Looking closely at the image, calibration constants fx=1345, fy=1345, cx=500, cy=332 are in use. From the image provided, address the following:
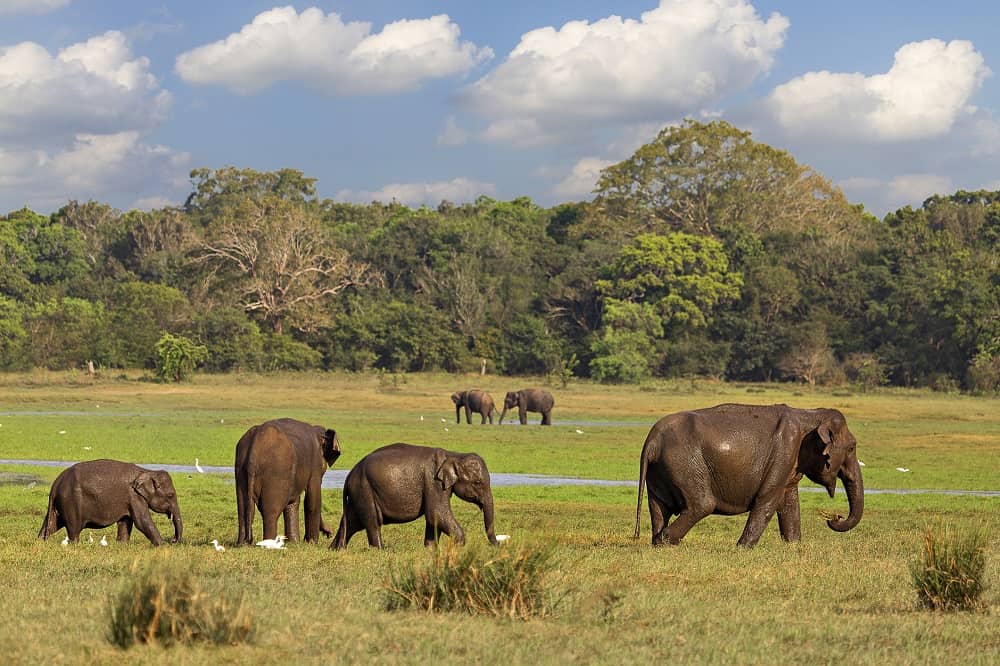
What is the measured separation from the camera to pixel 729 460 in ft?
46.0

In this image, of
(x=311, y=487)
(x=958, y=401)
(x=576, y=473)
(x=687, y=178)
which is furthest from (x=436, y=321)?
(x=311, y=487)

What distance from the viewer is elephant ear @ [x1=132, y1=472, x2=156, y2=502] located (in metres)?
14.5

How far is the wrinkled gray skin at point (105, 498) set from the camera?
47.1 feet

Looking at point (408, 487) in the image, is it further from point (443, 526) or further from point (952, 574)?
point (952, 574)

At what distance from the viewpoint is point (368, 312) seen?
241 ft

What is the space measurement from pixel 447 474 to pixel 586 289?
6122cm

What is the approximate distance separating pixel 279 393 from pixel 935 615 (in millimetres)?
45816

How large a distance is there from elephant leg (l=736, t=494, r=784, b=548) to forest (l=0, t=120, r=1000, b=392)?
156 ft

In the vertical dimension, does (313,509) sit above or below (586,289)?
below

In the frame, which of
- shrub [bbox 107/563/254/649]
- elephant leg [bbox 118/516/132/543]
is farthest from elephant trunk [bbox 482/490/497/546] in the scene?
shrub [bbox 107/563/254/649]

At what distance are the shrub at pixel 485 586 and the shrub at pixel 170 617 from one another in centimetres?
172

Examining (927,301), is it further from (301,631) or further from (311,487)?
(301,631)

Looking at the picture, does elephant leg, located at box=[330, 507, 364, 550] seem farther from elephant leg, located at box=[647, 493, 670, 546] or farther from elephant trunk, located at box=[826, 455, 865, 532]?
elephant trunk, located at box=[826, 455, 865, 532]

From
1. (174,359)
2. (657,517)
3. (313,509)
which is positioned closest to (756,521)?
(657,517)
